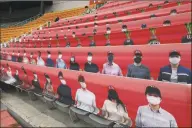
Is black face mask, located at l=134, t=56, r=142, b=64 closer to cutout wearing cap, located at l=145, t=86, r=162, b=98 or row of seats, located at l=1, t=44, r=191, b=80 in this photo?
row of seats, located at l=1, t=44, r=191, b=80

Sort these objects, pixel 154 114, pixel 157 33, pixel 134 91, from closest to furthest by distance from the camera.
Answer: pixel 154 114 < pixel 134 91 < pixel 157 33

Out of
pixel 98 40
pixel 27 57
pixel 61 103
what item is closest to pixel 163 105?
pixel 61 103

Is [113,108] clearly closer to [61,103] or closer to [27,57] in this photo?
[61,103]

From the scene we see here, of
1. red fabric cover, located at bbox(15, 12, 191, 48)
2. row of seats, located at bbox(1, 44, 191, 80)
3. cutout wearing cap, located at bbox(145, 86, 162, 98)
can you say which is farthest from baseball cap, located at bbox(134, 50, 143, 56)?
cutout wearing cap, located at bbox(145, 86, 162, 98)

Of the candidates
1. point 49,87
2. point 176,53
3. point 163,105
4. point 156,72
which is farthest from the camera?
point 49,87

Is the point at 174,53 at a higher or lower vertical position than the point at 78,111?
higher

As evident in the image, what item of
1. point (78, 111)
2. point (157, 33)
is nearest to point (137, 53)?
point (157, 33)

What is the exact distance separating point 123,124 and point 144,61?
0.47 meters

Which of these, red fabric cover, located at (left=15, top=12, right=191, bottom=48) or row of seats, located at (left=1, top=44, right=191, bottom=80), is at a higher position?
red fabric cover, located at (left=15, top=12, right=191, bottom=48)

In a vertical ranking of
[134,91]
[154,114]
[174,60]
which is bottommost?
[154,114]

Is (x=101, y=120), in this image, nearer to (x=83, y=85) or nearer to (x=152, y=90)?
(x=83, y=85)

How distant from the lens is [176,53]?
1196 millimetres

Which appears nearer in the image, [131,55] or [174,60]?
[174,60]

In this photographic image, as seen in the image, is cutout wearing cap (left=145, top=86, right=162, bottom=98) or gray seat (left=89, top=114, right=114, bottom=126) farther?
gray seat (left=89, top=114, right=114, bottom=126)
